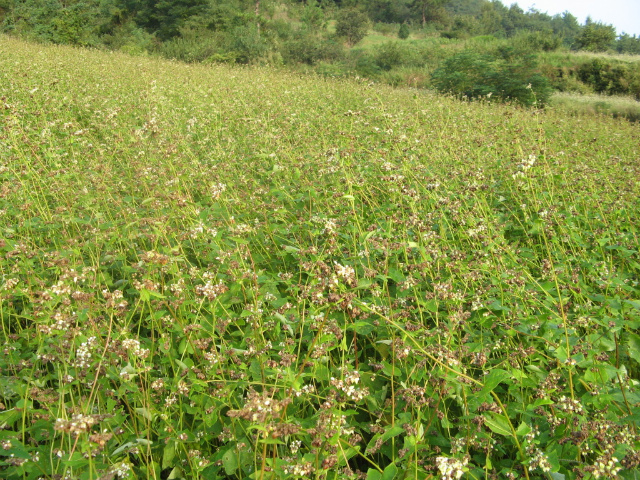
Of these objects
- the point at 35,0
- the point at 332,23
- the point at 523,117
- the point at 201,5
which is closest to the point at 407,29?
the point at 332,23

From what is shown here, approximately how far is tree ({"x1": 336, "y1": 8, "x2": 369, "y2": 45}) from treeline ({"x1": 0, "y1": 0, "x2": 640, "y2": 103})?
3.0 inches

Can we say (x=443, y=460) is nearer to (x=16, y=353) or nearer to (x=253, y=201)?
(x=16, y=353)

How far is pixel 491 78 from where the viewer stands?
1553 cm

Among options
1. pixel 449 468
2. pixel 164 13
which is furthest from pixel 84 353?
pixel 164 13

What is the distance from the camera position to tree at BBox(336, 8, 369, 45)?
33.1 meters

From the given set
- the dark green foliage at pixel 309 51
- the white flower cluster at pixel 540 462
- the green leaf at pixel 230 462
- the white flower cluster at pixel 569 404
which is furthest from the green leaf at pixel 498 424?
the dark green foliage at pixel 309 51

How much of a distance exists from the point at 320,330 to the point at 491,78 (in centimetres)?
1661

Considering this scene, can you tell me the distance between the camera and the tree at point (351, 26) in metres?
33.1

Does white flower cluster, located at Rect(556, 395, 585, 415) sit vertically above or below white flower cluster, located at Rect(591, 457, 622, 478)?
above

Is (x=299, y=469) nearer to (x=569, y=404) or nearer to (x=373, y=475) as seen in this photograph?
(x=373, y=475)

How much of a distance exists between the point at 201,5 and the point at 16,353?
1189 inches

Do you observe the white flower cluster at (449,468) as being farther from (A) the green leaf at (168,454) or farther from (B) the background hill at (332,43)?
(B) the background hill at (332,43)

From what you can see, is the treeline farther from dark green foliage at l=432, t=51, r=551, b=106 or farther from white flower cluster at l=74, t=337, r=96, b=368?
white flower cluster at l=74, t=337, r=96, b=368

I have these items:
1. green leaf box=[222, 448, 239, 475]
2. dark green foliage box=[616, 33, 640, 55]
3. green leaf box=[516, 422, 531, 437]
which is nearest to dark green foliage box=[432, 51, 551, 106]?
green leaf box=[516, 422, 531, 437]
